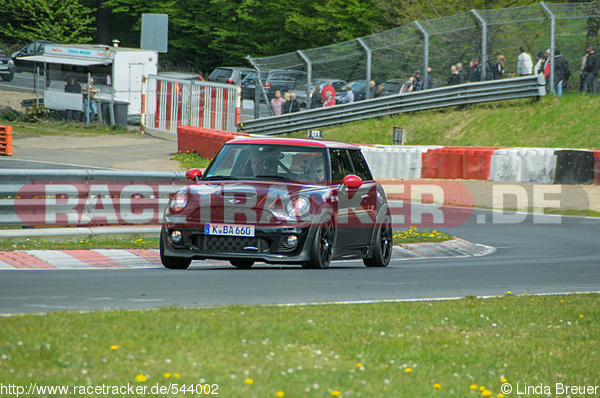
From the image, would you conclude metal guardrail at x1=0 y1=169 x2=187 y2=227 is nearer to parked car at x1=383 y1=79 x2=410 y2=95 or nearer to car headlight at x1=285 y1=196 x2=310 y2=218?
car headlight at x1=285 y1=196 x2=310 y2=218

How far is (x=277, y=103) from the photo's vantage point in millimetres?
31156

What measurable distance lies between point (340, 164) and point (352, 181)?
42cm

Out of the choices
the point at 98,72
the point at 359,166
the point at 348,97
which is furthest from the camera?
the point at 98,72

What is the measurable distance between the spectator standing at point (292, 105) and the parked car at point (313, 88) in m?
0.22

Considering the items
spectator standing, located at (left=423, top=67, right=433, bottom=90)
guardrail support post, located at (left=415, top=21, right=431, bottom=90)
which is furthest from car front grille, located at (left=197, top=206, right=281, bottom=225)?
spectator standing, located at (left=423, top=67, right=433, bottom=90)

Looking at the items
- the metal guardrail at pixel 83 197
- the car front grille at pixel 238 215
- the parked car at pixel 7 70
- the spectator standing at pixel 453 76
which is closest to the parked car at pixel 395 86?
the spectator standing at pixel 453 76

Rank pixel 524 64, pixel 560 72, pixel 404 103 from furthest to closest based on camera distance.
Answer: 1. pixel 404 103
2. pixel 524 64
3. pixel 560 72

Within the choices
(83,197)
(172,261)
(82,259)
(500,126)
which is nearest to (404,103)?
(500,126)

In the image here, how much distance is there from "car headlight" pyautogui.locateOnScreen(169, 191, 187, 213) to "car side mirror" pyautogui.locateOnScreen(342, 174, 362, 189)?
194cm

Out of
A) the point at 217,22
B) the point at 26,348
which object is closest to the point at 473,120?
the point at 26,348

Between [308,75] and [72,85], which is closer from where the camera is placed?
[308,75]

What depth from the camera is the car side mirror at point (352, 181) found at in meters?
10.2

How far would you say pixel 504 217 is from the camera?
18.2 m

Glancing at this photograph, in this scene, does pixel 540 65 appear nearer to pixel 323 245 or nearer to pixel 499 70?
pixel 499 70
